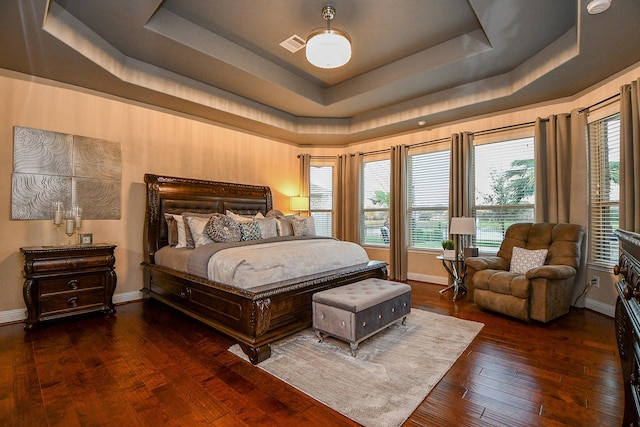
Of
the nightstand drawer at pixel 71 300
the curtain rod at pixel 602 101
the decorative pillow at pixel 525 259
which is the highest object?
the curtain rod at pixel 602 101

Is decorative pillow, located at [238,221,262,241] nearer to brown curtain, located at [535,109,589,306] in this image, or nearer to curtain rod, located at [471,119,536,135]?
curtain rod, located at [471,119,536,135]

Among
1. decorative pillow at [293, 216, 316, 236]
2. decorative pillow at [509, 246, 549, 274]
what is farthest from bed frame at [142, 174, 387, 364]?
decorative pillow at [509, 246, 549, 274]

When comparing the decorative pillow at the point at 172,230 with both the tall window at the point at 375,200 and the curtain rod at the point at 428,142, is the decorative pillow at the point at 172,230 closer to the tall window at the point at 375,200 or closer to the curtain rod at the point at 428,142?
the tall window at the point at 375,200

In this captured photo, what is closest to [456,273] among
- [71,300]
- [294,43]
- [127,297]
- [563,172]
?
[563,172]

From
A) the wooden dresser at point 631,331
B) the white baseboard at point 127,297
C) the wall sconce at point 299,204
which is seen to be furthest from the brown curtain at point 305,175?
the wooden dresser at point 631,331

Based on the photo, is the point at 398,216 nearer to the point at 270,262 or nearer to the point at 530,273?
the point at 530,273

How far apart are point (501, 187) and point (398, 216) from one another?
68.7 inches

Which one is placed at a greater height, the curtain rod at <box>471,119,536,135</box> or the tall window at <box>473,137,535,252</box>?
the curtain rod at <box>471,119,536,135</box>

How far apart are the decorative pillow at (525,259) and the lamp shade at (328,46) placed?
329 centimetres

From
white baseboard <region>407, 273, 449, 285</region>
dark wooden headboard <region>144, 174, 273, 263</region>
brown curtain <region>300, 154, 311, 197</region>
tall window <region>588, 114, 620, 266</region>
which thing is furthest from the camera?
brown curtain <region>300, 154, 311, 197</region>

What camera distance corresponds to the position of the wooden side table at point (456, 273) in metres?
4.51

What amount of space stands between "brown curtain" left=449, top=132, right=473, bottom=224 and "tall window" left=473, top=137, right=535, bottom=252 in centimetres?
15

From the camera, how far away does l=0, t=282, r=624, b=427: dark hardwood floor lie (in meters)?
1.82

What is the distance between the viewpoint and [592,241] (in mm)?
3906
